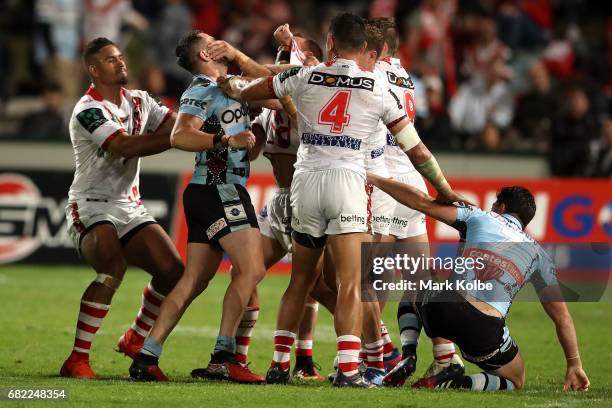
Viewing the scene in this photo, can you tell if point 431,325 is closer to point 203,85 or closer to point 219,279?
point 203,85

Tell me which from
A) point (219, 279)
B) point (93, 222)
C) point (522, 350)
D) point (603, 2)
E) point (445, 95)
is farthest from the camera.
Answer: point (603, 2)

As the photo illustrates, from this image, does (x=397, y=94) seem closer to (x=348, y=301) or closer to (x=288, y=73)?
(x=288, y=73)

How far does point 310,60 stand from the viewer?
28.6ft

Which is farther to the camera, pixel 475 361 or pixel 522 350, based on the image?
pixel 522 350

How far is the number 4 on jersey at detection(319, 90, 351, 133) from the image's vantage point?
7.80 metres

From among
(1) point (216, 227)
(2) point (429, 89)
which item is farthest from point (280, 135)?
(2) point (429, 89)

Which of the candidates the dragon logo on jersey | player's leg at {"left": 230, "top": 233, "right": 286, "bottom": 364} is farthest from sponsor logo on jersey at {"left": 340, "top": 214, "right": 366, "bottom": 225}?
the dragon logo on jersey

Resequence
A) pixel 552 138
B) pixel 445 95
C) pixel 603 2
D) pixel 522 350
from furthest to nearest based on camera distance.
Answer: pixel 603 2
pixel 445 95
pixel 552 138
pixel 522 350

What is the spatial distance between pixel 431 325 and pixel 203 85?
7.63 ft

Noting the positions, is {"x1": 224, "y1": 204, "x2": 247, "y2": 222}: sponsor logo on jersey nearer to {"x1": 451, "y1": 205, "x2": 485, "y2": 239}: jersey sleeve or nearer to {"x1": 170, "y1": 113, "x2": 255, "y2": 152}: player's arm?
{"x1": 170, "y1": 113, "x2": 255, "y2": 152}: player's arm

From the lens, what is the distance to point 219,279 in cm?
1592

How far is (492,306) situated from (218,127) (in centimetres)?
230

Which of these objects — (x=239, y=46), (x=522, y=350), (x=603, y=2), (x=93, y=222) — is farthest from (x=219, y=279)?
(x=603, y=2)

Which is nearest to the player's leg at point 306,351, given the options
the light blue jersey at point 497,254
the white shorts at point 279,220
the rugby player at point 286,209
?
the rugby player at point 286,209
